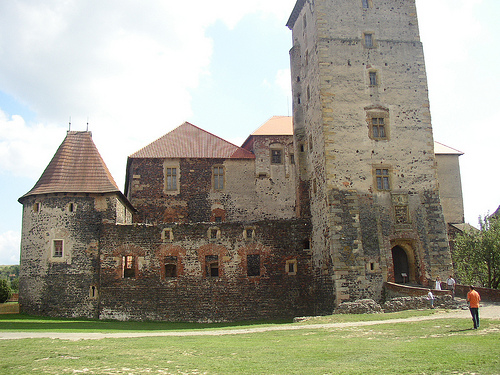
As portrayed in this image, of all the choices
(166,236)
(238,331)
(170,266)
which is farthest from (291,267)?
(238,331)

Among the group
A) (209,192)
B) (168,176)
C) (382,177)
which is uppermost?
(168,176)

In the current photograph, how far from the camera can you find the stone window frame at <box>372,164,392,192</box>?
2738cm

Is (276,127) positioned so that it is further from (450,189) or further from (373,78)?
(450,189)

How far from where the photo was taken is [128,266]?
2934 centimetres

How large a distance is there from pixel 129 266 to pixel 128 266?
66 mm

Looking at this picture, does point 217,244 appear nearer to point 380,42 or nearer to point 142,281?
point 142,281

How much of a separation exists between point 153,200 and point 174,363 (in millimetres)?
24622

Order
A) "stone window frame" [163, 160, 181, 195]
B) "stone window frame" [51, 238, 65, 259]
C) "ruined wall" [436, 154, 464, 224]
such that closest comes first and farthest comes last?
"stone window frame" [51, 238, 65, 259]
"stone window frame" [163, 160, 181, 195]
"ruined wall" [436, 154, 464, 224]

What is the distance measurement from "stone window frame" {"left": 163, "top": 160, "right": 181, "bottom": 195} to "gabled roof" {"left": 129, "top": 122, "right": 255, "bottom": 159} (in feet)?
1.59

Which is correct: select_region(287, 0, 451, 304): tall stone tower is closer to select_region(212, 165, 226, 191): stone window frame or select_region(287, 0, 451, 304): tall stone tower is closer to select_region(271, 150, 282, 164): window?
select_region(271, 150, 282, 164): window

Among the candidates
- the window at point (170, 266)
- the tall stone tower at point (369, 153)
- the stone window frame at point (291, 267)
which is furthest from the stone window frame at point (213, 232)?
the tall stone tower at point (369, 153)

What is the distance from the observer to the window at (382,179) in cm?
2742

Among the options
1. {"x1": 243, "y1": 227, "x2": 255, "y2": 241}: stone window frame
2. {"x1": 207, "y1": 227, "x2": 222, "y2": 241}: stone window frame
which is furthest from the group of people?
{"x1": 207, "y1": 227, "x2": 222, "y2": 241}: stone window frame

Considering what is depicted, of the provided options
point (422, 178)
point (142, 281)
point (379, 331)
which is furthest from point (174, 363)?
point (422, 178)
